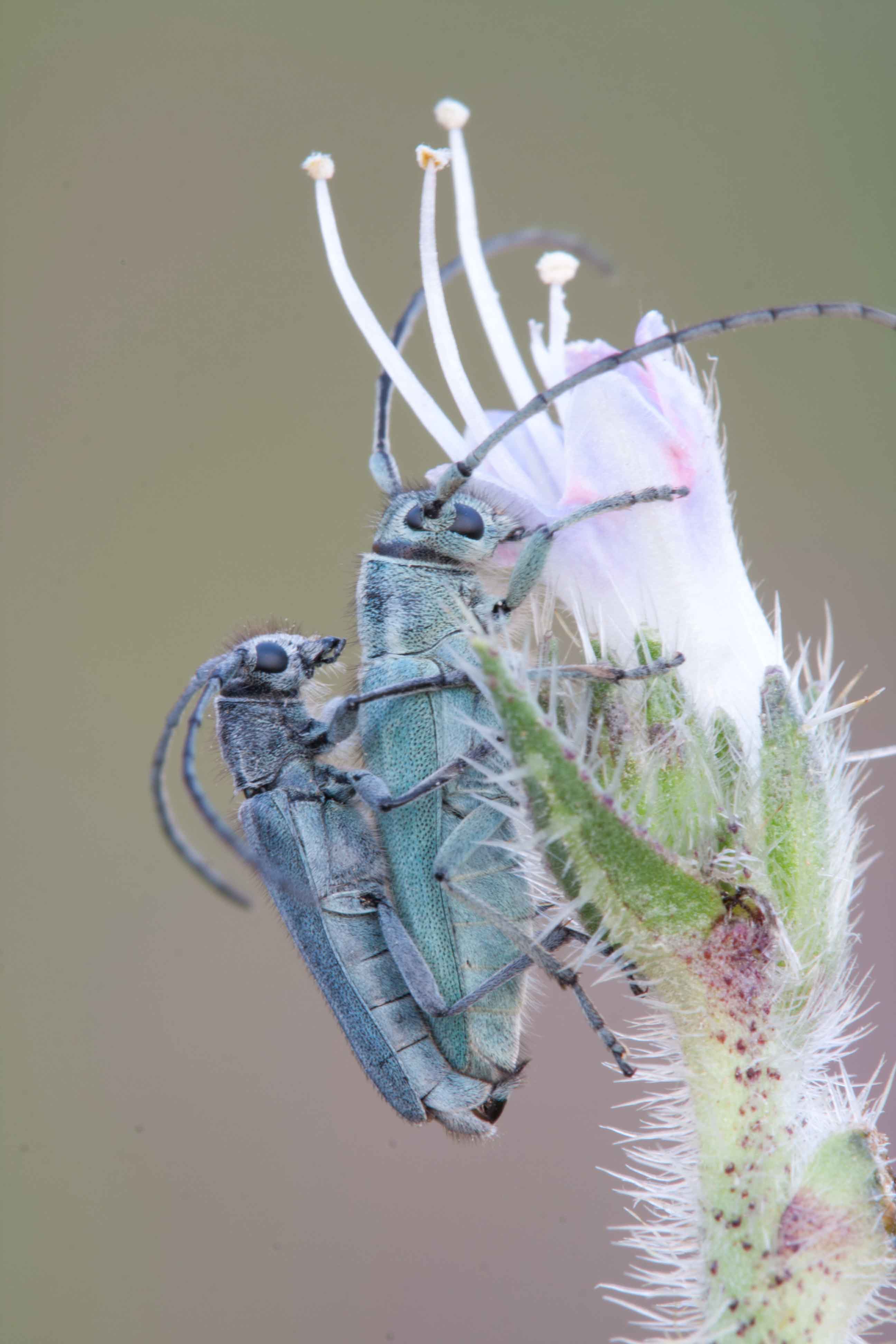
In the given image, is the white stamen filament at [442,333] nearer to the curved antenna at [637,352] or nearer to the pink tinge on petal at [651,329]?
the curved antenna at [637,352]

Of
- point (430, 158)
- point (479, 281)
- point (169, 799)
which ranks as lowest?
point (169, 799)

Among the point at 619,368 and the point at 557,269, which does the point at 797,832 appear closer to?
the point at 619,368

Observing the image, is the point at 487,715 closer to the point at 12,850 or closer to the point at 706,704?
the point at 706,704

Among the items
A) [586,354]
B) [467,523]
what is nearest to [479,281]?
[586,354]

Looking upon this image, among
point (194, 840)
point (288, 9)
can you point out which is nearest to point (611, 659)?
point (194, 840)

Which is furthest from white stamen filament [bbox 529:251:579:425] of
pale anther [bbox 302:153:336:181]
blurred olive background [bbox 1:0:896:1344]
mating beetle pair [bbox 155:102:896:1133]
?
blurred olive background [bbox 1:0:896:1344]

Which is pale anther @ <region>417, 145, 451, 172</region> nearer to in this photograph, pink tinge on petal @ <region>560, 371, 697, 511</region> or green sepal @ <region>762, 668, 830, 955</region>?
pink tinge on petal @ <region>560, 371, 697, 511</region>
